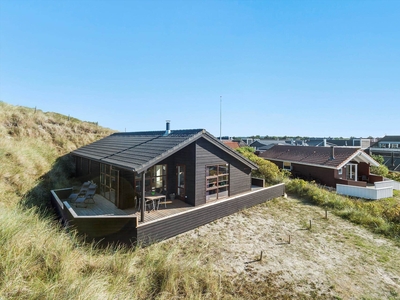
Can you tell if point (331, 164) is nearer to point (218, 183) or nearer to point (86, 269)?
point (218, 183)

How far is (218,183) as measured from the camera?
467 inches

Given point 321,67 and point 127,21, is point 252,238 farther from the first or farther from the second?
point 321,67

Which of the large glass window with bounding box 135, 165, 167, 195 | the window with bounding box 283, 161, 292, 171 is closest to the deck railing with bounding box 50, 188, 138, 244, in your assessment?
the large glass window with bounding box 135, 165, 167, 195

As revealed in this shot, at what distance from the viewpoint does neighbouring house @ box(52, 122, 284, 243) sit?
743cm

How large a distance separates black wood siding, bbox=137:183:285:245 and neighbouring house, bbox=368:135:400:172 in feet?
125

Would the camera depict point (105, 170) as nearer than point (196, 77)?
Yes

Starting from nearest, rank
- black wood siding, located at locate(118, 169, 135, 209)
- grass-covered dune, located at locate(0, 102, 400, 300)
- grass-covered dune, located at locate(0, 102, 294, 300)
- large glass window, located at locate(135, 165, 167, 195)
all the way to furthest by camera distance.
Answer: grass-covered dune, located at locate(0, 102, 294, 300), grass-covered dune, located at locate(0, 102, 400, 300), black wood siding, located at locate(118, 169, 135, 209), large glass window, located at locate(135, 165, 167, 195)

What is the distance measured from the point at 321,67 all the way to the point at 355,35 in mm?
3736

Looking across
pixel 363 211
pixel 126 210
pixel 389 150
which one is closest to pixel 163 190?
pixel 126 210

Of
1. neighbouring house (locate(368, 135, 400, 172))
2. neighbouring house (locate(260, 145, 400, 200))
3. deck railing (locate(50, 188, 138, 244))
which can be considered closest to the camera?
deck railing (locate(50, 188, 138, 244))

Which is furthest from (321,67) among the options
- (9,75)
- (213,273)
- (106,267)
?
(9,75)

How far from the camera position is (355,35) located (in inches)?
537

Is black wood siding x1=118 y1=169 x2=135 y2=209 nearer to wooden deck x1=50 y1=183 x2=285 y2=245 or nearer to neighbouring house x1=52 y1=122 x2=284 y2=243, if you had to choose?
neighbouring house x1=52 y1=122 x2=284 y2=243

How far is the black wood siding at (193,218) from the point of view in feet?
25.0
